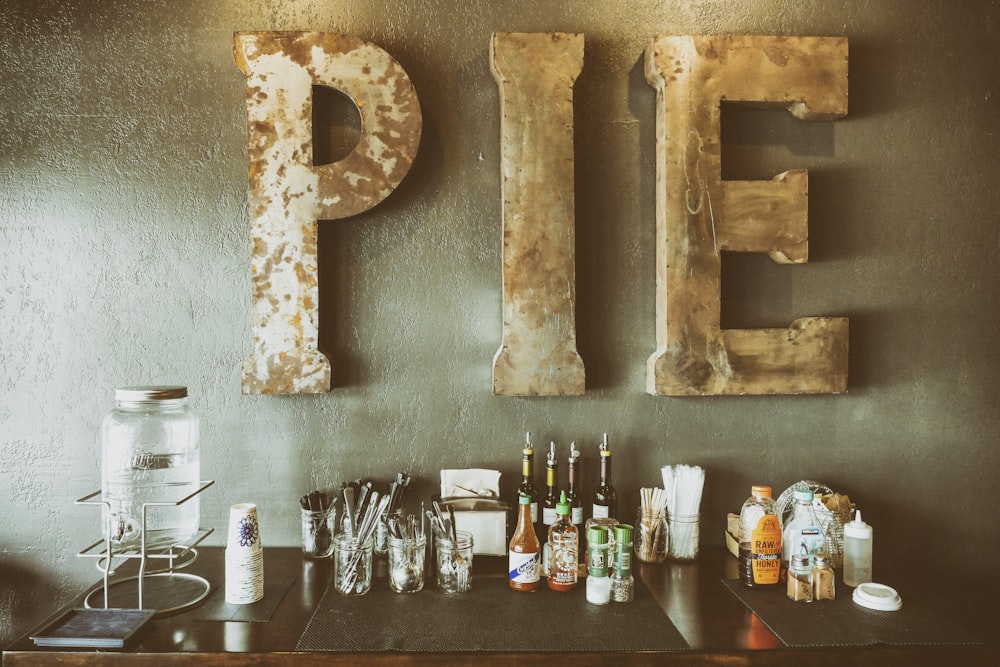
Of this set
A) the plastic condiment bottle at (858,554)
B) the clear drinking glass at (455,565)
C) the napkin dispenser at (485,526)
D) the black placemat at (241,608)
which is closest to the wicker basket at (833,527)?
the plastic condiment bottle at (858,554)

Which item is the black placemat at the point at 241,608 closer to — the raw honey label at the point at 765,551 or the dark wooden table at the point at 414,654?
the dark wooden table at the point at 414,654

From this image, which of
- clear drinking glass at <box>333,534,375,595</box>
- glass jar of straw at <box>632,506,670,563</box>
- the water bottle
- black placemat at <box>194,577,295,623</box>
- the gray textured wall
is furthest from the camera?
the gray textured wall

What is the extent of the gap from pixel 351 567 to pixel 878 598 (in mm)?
1404

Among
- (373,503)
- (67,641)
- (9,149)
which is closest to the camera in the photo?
(67,641)

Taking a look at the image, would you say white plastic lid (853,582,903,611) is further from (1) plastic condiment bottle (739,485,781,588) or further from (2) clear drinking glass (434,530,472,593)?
(2) clear drinking glass (434,530,472,593)

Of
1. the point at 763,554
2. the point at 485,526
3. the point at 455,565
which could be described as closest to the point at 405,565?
the point at 455,565

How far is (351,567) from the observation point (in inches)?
71.1

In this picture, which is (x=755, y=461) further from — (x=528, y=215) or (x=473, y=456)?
(x=528, y=215)

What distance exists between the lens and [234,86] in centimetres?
222

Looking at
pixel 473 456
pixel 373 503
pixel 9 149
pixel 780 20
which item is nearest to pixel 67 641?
pixel 373 503

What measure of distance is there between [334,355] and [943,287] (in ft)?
6.85

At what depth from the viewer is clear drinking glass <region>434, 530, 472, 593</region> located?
1.83m

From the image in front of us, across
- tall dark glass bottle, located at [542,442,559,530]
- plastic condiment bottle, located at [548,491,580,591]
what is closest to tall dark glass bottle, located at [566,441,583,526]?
tall dark glass bottle, located at [542,442,559,530]

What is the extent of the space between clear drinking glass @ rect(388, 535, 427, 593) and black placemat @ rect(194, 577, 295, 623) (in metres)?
0.31
